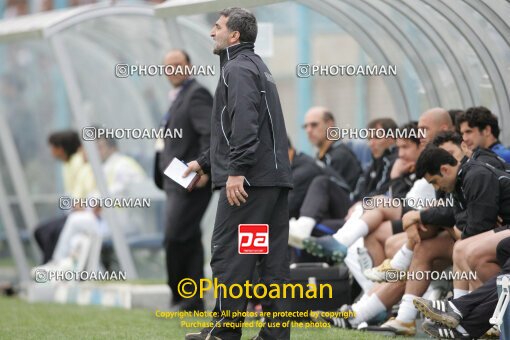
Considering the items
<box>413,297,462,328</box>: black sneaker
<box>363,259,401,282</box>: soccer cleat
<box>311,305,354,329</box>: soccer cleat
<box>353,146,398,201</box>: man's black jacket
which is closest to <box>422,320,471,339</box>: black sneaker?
<box>413,297,462,328</box>: black sneaker

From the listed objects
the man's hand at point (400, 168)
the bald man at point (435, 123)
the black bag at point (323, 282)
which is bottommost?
the black bag at point (323, 282)

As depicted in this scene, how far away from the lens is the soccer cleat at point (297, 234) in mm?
9977

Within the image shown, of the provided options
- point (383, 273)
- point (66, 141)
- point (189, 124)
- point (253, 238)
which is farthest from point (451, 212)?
point (66, 141)

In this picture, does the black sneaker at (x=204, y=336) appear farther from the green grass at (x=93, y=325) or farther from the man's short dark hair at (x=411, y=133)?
the man's short dark hair at (x=411, y=133)

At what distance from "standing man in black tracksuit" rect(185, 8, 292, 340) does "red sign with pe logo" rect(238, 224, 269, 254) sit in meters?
0.03

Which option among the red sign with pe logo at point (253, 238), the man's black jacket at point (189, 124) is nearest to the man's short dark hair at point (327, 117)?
the man's black jacket at point (189, 124)

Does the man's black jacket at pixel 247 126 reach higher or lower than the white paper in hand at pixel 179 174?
higher

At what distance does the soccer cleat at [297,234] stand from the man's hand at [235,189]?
2.63 m

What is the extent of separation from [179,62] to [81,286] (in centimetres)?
324

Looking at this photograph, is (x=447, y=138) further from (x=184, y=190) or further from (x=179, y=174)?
(x=184, y=190)

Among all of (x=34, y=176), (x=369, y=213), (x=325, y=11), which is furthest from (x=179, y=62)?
(x=34, y=176)

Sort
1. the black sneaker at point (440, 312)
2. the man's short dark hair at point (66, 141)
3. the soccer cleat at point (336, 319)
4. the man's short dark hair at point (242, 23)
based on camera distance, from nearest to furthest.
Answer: the black sneaker at point (440, 312)
the man's short dark hair at point (242, 23)
the soccer cleat at point (336, 319)
the man's short dark hair at point (66, 141)

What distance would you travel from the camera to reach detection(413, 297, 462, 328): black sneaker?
756 cm

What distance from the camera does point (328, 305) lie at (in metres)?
9.60
